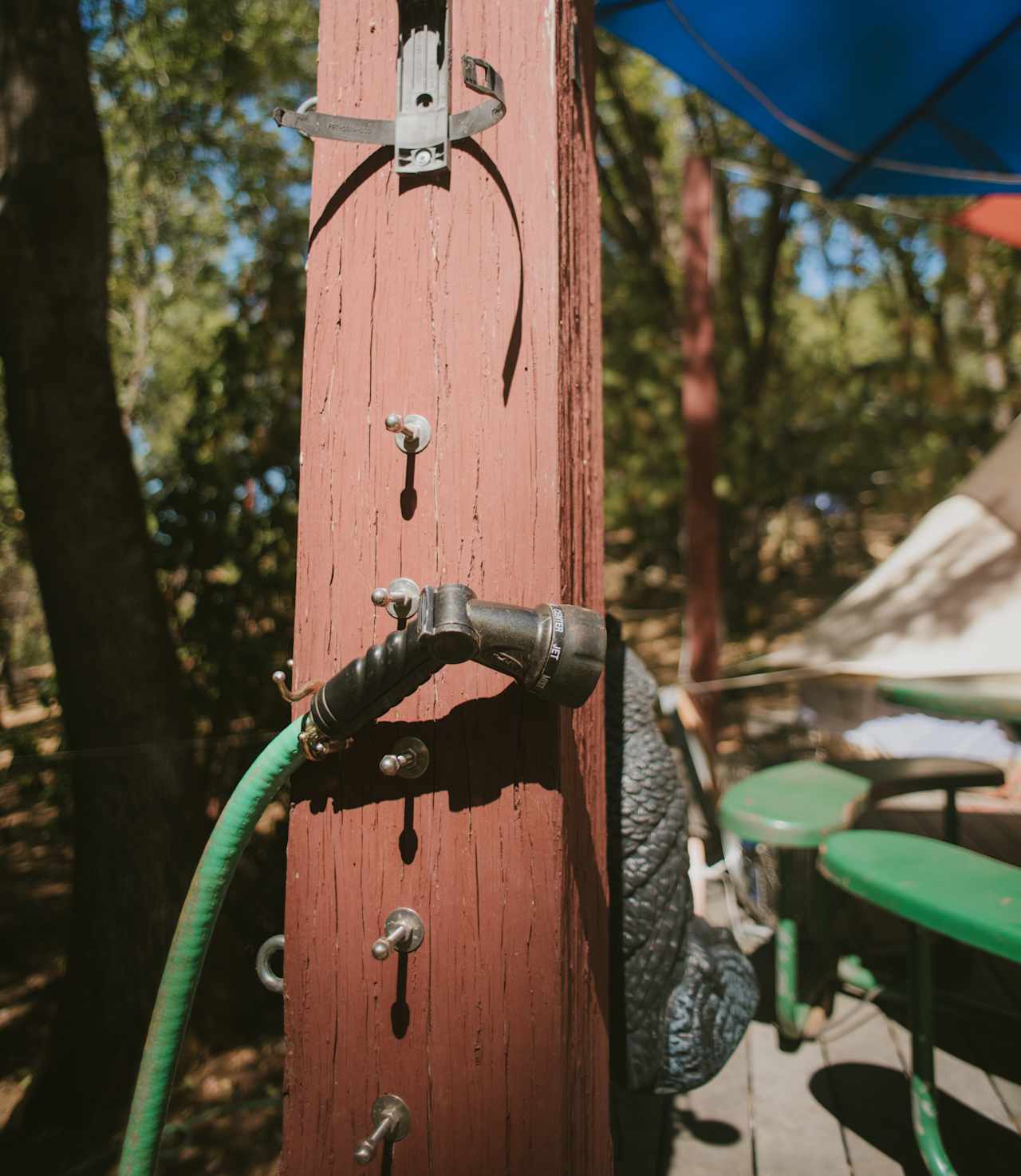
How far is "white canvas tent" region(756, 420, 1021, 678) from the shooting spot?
311 centimetres

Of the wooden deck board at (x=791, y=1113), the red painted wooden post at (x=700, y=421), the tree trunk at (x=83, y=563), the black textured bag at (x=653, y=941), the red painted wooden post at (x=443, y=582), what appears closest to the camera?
the red painted wooden post at (x=443, y=582)

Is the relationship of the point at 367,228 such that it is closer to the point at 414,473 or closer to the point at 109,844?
the point at 414,473

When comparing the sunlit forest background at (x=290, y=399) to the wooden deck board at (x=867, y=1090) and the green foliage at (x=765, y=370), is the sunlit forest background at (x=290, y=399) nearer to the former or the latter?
the green foliage at (x=765, y=370)

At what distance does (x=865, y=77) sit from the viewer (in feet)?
10.7

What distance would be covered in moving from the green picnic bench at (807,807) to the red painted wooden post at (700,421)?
1730 millimetres

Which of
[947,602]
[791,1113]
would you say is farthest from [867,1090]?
[947,602]

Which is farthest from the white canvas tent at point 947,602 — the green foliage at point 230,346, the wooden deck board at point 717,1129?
the green foliage at point 230,346

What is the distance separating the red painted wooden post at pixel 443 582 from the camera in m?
1.06

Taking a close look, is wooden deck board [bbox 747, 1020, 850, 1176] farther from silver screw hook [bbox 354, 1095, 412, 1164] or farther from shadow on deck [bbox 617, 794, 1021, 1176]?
silver screw hook [bbox 354, 1095, 412, 1164]

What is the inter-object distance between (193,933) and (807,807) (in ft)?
6.33

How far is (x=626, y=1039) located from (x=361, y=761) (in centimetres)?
72

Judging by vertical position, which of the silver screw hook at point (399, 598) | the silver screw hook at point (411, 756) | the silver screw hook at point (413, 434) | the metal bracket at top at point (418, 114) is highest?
the metal bracket at top at point (418, 114)

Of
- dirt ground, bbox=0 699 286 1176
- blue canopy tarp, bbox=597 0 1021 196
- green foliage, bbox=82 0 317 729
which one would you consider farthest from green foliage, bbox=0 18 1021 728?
blue canopy tarp, bbox=597 0 1021 196

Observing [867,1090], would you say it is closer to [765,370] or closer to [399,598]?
[399,598]
